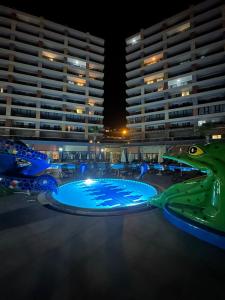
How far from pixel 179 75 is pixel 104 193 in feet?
121

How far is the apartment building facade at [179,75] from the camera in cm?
3569

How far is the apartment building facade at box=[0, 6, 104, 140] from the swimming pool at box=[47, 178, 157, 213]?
28641mm

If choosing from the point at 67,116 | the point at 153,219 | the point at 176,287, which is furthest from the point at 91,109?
the point at 176,287

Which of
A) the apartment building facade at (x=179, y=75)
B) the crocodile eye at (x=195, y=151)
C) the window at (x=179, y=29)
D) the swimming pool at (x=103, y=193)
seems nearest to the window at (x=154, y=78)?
the apartment building facade at (x=179, y=75)

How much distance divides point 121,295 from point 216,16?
4965 cm

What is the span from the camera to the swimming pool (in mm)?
10586

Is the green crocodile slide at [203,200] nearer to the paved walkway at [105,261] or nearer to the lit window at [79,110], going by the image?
the paved walkway at [105,261]

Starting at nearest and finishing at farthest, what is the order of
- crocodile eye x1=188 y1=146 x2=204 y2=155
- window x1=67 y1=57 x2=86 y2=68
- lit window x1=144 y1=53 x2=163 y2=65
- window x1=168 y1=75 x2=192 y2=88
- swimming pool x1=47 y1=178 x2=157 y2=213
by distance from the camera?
1. crocodile eye x1=188 y1=146 x2=204 y2=155
2. swimming pool x1=47 y1=178 x2=157 y2=213
3. window x1=168 y1=75 x2=192 y2=88
4. lit window x1=144 y1=53 x2=163 y2=65
5. window x1=67 y1=57 x2=86 y2=68

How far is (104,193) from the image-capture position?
507 inches

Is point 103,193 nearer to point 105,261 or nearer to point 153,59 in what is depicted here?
point 105,261

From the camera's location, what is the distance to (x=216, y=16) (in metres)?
36.8

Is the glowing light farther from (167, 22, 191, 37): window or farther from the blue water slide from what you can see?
(167, 22, 191, 37): window

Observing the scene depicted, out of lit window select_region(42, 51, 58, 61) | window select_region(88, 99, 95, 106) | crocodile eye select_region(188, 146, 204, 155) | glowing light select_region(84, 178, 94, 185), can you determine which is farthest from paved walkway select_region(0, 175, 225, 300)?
lit window select_region(42, 51, 58, 61)

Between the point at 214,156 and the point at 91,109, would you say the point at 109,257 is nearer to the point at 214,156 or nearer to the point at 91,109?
the point at 214,156
